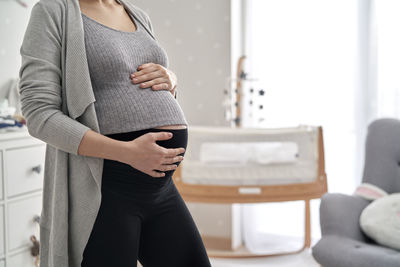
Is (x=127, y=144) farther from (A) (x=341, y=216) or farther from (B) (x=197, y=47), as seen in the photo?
(B) (x=197, y=47)

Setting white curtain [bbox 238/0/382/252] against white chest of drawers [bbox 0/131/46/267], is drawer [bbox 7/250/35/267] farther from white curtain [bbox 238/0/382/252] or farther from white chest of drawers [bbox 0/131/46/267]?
white curtain [bbox 238/0/382/252]

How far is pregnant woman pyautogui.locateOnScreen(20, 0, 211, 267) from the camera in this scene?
79 cm

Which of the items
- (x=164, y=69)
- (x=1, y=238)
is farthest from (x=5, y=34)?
(x=164, y=69)

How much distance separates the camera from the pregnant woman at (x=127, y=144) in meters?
0.79

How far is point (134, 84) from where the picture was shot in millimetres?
876

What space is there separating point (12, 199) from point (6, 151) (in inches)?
8.2

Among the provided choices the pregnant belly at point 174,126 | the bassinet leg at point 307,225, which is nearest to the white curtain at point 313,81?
the bassinet leg at point 307,225

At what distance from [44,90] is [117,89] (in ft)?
0.48

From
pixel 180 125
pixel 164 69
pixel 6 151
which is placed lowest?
pixel 6 151

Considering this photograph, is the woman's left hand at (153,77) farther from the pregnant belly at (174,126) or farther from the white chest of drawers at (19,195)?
the white chest of drawers at (19,195)

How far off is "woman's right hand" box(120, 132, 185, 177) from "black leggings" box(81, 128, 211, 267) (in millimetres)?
34

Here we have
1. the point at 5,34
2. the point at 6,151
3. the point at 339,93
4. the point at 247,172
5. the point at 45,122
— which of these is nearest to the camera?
the point at 45,122

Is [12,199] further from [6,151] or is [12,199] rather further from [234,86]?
[234,86]

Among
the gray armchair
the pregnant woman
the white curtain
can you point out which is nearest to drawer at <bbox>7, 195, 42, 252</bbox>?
the pregnant woman
